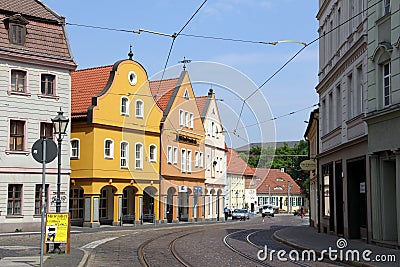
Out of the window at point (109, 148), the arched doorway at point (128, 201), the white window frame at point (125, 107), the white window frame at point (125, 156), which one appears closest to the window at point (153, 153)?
the arched doorway at point (128, 201)

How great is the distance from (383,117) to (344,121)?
6439 mm

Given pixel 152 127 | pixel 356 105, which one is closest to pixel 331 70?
pixel 356 105

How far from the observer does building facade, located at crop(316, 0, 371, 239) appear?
25234 millimetres

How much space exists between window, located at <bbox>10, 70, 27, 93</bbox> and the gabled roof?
3.63 m

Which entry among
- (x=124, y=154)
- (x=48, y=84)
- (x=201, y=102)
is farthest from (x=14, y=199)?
(x=201, y=102)

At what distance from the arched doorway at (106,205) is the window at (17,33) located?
48.2 ft

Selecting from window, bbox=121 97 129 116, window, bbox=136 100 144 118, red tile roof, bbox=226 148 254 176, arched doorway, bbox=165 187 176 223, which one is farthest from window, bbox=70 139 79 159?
red tile roof, bbox=226 148 254 176

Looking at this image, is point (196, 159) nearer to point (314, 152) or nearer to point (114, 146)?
point (114, 146)

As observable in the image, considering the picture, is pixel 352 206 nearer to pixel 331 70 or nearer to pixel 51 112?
pixel 331 70

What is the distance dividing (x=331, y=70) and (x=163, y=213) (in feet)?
85.2

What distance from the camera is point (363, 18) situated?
969 inches

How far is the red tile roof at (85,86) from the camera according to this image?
46.4m

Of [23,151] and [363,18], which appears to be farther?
[23,151]

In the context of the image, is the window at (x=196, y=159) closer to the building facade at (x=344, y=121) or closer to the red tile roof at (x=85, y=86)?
the red tile roof at (x=85, y=86)
